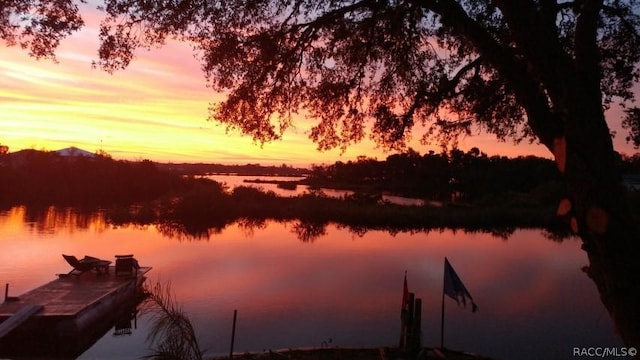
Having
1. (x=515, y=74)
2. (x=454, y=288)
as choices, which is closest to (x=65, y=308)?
(x=454, y=288)

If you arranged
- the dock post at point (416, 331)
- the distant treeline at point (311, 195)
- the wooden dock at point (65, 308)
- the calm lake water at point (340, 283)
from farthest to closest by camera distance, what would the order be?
the distant treeline at point (311, 195) < the calm lake water at point (340, 283) < the wooden dock at point (65, 308) < the dock post at point (416, 331)

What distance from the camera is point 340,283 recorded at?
23.5 meters

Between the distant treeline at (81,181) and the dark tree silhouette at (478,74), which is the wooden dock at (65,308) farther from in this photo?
the distant treeline at (81,181)

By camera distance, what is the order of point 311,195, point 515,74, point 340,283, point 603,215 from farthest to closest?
point 311,195 < point 340,283 < point 515,74 < point 603,215

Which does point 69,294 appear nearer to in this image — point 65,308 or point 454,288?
point 65,308

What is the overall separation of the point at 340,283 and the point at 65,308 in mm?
10924

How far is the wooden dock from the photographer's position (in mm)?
14828

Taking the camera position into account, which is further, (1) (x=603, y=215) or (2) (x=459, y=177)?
(2) (x=459, y=177)

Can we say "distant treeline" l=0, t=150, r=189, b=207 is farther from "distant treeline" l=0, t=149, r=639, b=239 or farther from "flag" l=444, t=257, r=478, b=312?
"flag" l=444, t=257, r=478, b=312

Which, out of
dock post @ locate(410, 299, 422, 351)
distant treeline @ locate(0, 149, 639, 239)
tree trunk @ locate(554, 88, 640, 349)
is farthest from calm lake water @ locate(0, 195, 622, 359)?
tree trunk @ locate(554, 88, 640, 349)

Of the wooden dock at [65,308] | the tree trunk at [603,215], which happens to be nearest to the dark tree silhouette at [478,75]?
the tree trunk at [603,215]

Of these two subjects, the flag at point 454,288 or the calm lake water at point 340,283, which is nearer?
the flag at point 454,288

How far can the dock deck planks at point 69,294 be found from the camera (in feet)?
52.3

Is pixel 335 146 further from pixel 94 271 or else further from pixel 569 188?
pixel 94 271
